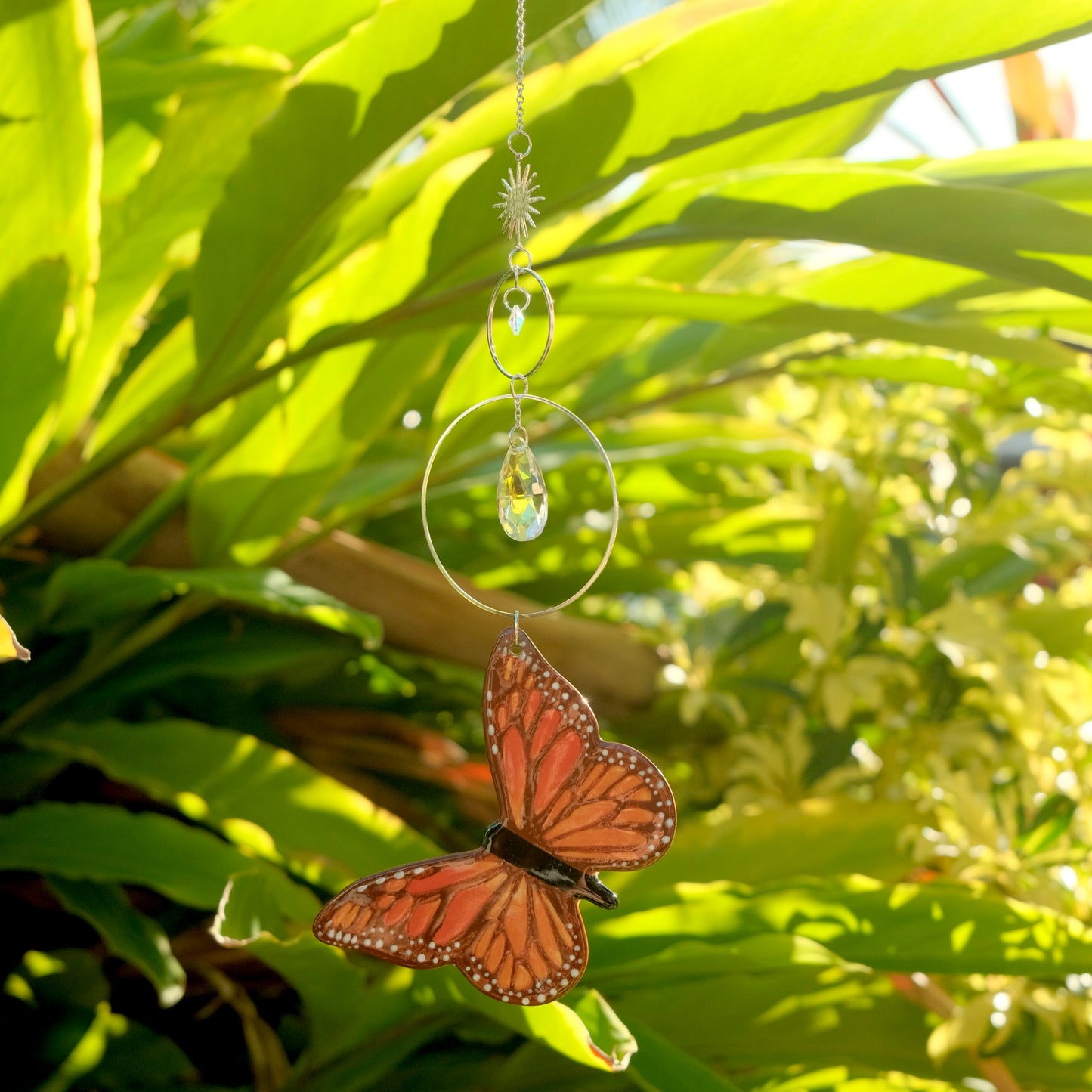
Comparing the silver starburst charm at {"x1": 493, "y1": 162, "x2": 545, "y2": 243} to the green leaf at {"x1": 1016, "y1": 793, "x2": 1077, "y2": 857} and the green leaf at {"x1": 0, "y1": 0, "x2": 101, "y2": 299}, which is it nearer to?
the green leaf at {"x1": 0, "y1": 0, "x2": 101, "y2": 299}

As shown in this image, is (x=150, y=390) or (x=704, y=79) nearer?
(x=704, y=79)

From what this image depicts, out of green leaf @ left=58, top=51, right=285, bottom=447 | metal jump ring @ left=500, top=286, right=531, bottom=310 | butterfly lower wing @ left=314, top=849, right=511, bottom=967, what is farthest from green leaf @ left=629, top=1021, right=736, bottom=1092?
green leaf @ left=58, top=51, right=285, bottom=447

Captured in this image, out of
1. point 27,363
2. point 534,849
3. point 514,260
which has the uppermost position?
point 514,260

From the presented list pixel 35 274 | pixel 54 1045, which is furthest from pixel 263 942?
pixel 35 274

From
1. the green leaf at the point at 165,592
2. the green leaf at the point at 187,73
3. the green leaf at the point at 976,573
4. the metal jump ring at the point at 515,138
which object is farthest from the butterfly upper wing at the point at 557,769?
the green leaf at the point at 976,573

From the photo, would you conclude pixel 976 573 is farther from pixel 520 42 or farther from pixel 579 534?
pixel 520 42

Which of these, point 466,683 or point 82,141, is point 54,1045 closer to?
point 466,683

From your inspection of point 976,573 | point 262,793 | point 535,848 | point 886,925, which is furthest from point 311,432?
point 976,573
